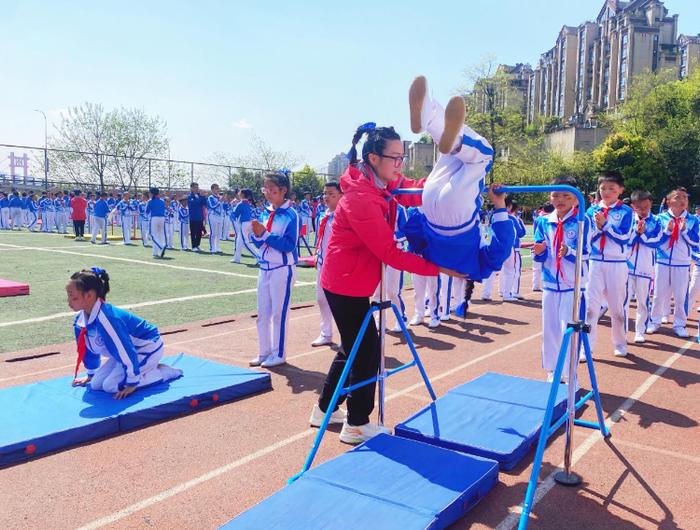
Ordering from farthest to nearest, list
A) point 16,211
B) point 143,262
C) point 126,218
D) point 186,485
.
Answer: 1. point 16,211
2. point 126,218
3. point 143,262
4. point 186,485

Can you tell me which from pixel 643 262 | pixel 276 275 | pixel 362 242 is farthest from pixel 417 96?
pixel 643 262

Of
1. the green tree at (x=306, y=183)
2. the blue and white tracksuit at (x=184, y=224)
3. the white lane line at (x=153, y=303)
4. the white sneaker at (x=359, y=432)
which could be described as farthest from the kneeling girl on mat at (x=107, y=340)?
the green tree at (x=306, y=183)

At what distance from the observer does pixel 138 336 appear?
5.42 m

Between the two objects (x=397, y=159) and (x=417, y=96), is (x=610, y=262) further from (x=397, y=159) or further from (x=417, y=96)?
(x=417, y=96)

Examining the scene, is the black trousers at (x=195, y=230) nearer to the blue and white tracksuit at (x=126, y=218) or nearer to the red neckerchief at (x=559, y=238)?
the blue and white tracksuit at (x=126, y=218)

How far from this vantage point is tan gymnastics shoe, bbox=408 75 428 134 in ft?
11.2

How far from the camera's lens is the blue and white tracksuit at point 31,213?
3047cm

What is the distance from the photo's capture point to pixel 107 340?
4988 mm

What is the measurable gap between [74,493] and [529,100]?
105265mm

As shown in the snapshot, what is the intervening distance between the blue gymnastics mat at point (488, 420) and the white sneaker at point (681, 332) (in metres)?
4.49

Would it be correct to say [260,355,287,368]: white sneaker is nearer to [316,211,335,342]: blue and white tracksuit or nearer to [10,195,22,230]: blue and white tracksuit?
[316,211,335,342]: blue and white tracksuit

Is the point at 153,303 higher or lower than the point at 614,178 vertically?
lower

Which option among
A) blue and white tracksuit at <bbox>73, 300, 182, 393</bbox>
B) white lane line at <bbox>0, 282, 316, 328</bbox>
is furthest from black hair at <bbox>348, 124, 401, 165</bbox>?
white lane line at <bbox>0, 282, 316, 328</bbox>

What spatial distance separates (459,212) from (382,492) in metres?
1.73
